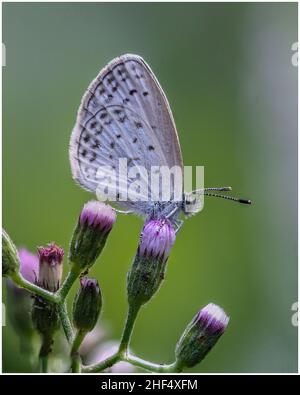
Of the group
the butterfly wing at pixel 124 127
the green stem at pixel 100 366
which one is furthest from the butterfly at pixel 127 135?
the green stem at pixel 100 366

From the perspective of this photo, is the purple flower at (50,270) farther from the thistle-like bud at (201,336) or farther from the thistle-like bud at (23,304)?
the thistle-like bud at (201,336)

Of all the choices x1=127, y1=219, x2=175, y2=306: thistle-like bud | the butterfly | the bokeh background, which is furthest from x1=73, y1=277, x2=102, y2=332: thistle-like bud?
the bokeh background

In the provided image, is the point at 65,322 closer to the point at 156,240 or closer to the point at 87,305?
the point at 87,305

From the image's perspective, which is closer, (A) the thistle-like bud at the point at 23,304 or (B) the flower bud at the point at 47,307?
(B) the flower bud at the point at 47,307

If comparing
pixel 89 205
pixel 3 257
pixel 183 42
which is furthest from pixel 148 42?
pixel 3 257

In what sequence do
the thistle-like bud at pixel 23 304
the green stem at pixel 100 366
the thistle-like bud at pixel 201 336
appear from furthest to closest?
the thistle-like bud at pixel 23 304, the thistle-like bud at pixel 201 336, the green stem at pixel 100 366

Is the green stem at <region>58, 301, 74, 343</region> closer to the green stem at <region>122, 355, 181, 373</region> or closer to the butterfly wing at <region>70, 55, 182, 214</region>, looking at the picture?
the green stem at <region>122, 355, 181, 373</region>
